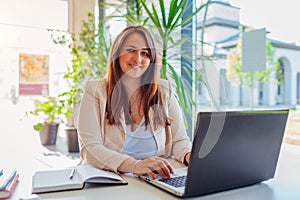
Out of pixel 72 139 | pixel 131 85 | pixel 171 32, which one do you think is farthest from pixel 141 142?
pixel 72 139

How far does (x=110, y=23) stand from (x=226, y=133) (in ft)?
6.85

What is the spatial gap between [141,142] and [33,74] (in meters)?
1.90

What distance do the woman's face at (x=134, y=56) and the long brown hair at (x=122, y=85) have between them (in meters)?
0.02

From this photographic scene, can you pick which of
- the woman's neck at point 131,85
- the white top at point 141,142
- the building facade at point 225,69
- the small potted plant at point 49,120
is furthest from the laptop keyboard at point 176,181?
the small potted plant at point 49,120

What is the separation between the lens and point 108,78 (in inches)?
57.5

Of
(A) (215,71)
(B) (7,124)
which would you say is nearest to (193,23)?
(A) (215,71)

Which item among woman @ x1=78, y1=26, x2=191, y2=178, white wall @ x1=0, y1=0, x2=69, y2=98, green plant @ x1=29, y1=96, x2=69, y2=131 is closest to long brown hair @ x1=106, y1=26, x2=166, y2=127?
woman @ x1=78, y1=26, x2=191, y2=178

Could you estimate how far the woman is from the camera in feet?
4.31

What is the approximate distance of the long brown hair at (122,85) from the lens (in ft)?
4.57

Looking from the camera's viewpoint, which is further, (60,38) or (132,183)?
(60,38)

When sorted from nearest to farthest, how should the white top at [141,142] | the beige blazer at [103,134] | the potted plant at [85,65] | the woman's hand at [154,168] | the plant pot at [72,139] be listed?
the woman's hand at [154,168]
the beige blazer at [103,134]
the white top at [141,142]
the plant pot at [72,139]
the potted plant at [85,65]

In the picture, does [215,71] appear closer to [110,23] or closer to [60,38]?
[110,23]

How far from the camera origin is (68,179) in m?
0.94

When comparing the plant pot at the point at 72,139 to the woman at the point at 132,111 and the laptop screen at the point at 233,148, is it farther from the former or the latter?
the laptop screen at the point at 233,148
